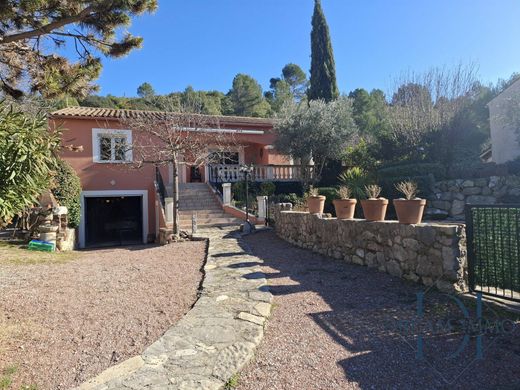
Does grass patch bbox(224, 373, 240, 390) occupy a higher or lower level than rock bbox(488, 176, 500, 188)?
lower

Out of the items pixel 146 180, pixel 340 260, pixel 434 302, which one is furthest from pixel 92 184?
pixel 434 302

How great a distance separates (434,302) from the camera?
4207 mm

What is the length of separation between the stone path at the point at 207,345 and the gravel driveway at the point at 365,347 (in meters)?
0.16

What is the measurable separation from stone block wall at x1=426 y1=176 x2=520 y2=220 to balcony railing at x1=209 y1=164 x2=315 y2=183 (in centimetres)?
626

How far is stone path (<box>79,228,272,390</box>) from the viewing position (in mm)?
2598

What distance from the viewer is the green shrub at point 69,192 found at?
38.3ft

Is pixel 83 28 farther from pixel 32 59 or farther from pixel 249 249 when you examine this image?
pixel 249 249

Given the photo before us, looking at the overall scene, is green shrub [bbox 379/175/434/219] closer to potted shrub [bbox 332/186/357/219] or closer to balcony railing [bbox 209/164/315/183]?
balcony railing [bbox 209/164/315/183]

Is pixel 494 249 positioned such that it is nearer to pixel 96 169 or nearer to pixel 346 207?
pixel 346 207

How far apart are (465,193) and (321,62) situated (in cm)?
1174

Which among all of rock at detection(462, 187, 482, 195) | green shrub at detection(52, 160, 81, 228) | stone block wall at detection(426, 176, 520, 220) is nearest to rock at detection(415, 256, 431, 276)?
stone block wall at detection(426, 176, 520, 220)

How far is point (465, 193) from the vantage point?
12.0m

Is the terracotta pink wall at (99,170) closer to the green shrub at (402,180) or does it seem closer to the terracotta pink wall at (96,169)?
the terracotta pink wall at (96,169)

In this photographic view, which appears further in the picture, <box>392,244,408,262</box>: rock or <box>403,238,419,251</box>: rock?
<box>392,244,408,262</box>: rock
